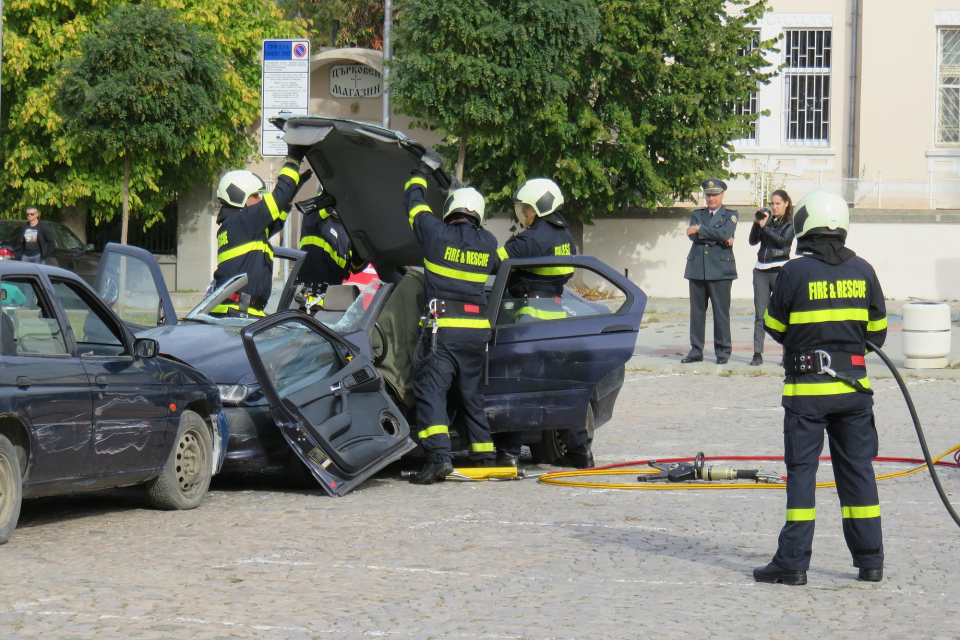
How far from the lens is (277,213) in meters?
9.53

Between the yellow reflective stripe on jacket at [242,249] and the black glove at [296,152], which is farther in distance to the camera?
the yellow reflective stripe on jacket at [242,249]

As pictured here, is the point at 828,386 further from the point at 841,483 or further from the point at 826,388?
the point at 841,483

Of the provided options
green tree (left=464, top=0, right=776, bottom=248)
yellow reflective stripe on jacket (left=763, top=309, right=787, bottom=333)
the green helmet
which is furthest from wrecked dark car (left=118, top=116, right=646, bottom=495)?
green tree (left=464, top=0, right=776, bottom=248)

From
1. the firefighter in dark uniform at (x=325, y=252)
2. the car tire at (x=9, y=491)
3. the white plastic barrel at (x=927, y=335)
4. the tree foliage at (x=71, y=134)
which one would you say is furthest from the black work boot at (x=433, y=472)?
the tree foliage at (x=71, y=134)

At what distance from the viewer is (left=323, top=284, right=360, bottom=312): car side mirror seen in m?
8.91

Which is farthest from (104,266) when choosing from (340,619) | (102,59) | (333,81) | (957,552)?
(333,81)

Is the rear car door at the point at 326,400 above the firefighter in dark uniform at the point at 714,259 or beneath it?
beneath

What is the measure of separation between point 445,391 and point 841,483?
3.01 meters

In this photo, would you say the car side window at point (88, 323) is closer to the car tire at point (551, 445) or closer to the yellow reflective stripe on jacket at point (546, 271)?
the yellow reflective stripe on jacket at point (546, 271)

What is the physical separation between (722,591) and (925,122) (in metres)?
26.3

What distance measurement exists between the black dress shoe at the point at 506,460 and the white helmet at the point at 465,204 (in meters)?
1.60

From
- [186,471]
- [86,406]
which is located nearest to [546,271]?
[186,471]

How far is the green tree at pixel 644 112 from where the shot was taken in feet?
79.4

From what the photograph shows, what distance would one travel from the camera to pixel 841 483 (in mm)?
5703
